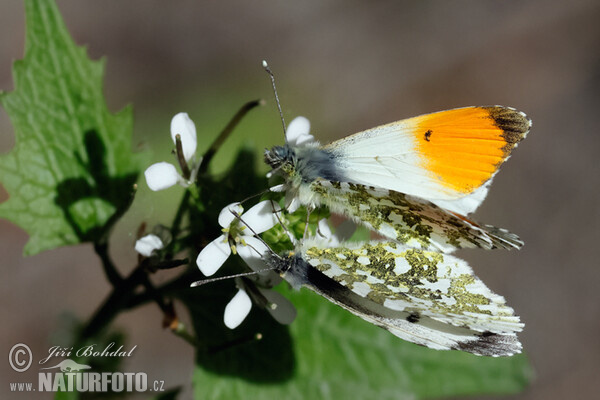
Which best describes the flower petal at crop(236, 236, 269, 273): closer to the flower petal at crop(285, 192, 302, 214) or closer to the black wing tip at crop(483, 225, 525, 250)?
the flower petal at crop(285, 192, 302, 214)

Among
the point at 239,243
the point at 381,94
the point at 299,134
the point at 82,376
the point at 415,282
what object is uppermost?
the point at 381,94

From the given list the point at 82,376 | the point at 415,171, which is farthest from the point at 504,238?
the point at 82,376

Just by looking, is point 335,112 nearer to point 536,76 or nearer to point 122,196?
point 536,76

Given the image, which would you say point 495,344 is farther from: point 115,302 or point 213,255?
point 115,302

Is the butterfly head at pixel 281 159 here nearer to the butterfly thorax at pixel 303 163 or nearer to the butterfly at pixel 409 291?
the butterfly thorax at pixel 303 163

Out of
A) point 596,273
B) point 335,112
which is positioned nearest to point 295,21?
point 335,112

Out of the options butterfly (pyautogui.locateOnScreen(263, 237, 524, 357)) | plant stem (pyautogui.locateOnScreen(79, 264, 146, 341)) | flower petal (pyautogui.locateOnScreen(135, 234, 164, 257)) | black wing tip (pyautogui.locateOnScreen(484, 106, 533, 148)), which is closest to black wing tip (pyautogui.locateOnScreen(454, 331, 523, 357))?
butterfly (pyautogui.locateOnScreen(263, 237, 524, 357))

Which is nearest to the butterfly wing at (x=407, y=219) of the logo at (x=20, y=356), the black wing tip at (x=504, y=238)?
the black wing tip at (x=504, y=238)
